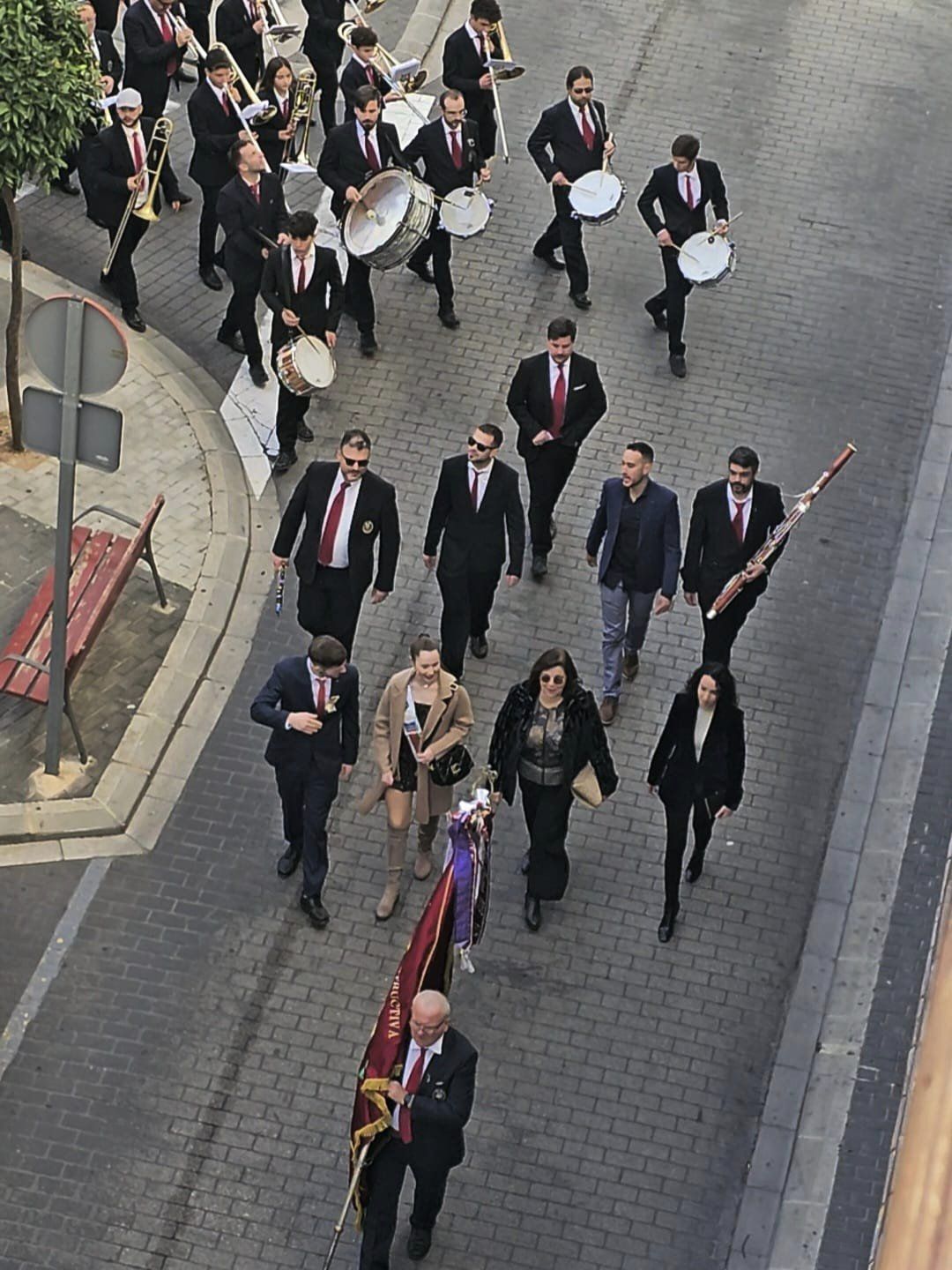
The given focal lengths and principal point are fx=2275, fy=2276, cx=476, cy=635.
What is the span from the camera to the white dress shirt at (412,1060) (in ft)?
30.2

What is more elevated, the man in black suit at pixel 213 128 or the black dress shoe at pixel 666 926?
the man in black suit at pixel 213 128

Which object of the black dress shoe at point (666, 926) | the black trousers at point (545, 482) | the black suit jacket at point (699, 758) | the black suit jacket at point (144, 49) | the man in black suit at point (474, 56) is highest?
the man in black suit at point (474, 56)

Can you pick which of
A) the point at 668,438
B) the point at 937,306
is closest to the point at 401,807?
the point at 668,438

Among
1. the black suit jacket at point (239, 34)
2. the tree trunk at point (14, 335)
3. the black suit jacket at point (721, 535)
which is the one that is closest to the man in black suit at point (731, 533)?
the black suit jacket at point (721, 535)

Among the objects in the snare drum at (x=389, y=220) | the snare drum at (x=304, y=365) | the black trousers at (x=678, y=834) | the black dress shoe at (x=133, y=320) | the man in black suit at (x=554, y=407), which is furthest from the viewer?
the black dress shoe at (x=133, y=320)

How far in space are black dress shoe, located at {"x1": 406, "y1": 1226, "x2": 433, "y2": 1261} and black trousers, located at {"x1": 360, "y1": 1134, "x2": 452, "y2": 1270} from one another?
0.08 meters

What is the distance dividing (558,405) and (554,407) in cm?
3

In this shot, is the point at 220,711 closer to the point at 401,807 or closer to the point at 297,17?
the point at 401,807

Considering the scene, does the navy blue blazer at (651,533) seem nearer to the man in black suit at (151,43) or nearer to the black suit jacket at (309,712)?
the black suit jacket at (309,712)

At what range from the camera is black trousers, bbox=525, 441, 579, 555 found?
1345 cm

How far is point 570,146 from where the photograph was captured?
15945 mm

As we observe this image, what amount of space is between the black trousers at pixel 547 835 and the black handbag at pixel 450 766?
29 cm

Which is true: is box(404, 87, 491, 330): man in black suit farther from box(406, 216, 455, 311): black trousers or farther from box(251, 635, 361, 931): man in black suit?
box(251, 635, 361, 931): man in black suit

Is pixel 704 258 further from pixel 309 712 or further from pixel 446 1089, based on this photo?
pixel 446 1089
